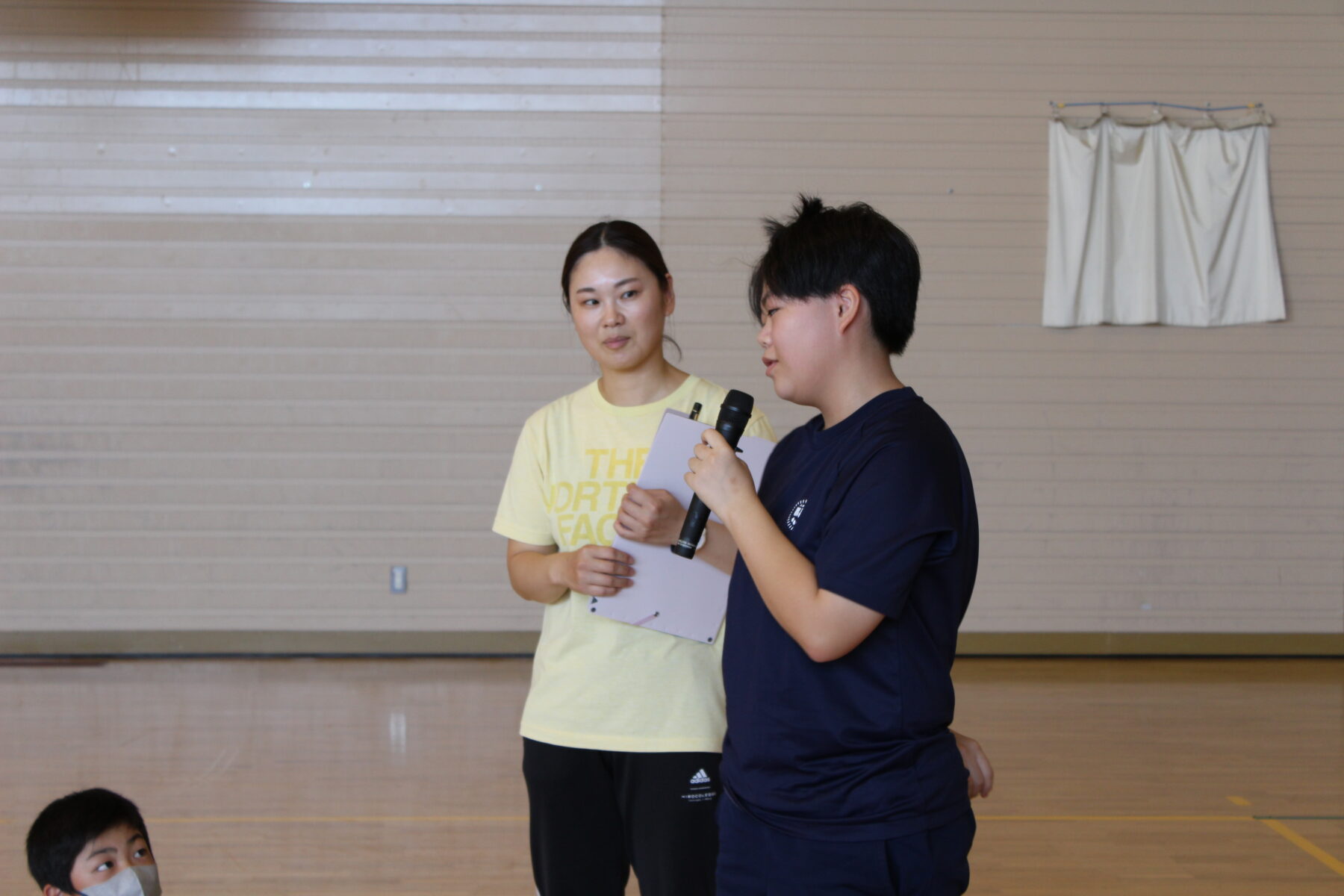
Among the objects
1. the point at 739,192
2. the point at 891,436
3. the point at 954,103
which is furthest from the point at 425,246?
the point at 891,436

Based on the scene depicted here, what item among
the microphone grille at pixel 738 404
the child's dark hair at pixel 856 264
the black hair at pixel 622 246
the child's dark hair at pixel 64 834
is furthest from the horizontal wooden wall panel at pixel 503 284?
the child's dark hair at pixel 856 264

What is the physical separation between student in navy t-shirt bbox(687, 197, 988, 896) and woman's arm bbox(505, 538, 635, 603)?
0.32 m

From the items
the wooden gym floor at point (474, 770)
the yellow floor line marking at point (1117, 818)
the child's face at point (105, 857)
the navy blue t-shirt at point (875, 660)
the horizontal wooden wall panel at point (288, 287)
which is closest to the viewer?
the navy blue t-shirt at point (875, 660)

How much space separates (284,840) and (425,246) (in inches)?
123

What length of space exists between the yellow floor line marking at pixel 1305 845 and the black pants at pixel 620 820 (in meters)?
2.19

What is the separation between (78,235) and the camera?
540cm

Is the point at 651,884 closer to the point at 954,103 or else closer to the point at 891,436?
the point at 891,436

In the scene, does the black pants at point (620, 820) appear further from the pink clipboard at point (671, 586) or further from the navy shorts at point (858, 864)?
the navy shorts at point (858, 864)

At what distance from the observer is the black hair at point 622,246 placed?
175 centimetres

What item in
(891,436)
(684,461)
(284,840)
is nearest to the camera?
(891,436)

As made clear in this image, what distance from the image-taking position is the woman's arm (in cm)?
161

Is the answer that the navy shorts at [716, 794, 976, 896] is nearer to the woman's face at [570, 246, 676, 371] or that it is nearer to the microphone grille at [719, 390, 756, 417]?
the microphone grille at [719, 390, 756, 417]

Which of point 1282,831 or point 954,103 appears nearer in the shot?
Result: point 1282,831

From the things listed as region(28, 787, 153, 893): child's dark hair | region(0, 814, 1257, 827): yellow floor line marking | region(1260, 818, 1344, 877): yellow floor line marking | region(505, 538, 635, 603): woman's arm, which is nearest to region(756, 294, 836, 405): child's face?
region(505, 538, 635, 603): woman's arm
